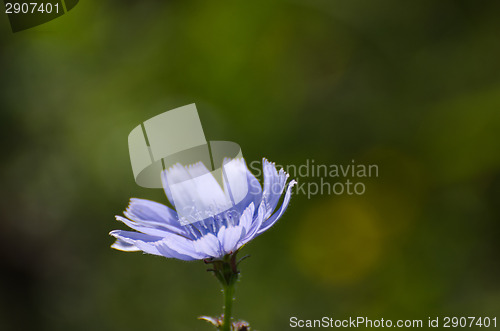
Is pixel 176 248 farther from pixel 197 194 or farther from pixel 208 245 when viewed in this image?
pixel 197 194

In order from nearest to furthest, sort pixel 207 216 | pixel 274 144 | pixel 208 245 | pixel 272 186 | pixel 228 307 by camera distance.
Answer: pixel 228 307 < pixel 208 245 < pixel 272 186 < pixel 207 216 < pixel 274 144

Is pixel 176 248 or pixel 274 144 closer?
pixel 176 248

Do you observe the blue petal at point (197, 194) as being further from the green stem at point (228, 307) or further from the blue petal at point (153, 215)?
the green stem at point (228, 307)

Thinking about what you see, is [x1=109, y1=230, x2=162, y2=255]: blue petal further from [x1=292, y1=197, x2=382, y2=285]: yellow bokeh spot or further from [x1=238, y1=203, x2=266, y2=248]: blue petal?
[x1=292, y1=197, x2=382, y2=285]: yellow bokeh spot

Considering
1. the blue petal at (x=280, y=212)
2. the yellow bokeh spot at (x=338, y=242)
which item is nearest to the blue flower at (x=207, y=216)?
the blue petal at (x=280, y=212)

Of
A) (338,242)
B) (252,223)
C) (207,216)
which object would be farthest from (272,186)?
(338,242)
